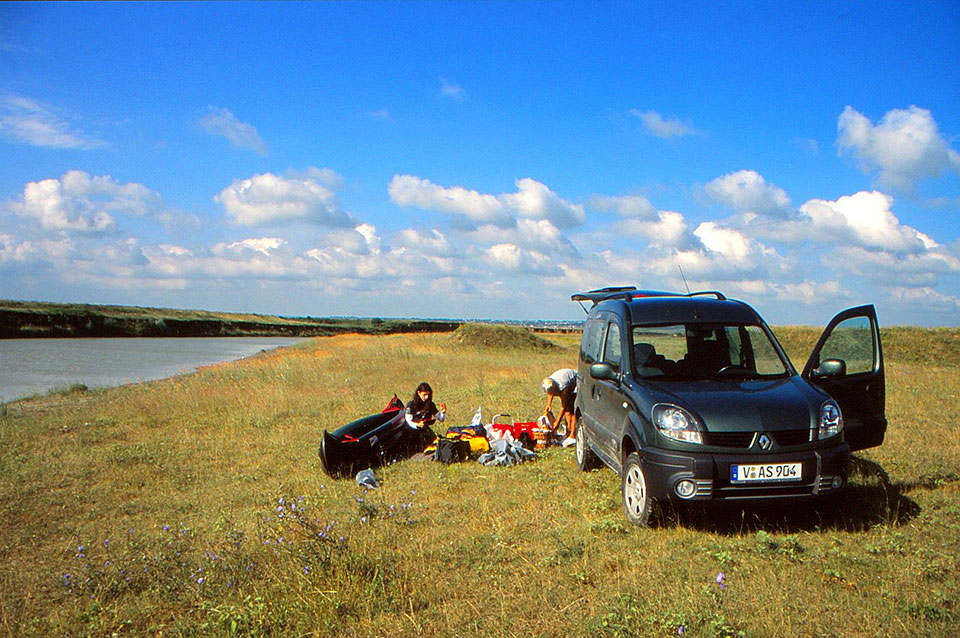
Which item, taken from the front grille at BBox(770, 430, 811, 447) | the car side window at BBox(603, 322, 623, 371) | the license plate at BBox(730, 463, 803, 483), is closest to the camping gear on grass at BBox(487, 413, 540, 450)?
the car side window at BBox(603, 322, 623, 371)

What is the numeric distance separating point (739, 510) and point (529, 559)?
2.45 metres

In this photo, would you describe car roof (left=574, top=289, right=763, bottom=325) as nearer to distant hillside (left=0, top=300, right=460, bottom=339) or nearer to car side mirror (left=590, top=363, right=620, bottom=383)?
car side mirror (left=590, top=363, right=620, bottom=383)

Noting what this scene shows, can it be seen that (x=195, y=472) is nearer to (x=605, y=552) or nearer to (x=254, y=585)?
(x=254, y=585)

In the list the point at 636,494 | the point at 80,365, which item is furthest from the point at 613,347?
the point at 80,365

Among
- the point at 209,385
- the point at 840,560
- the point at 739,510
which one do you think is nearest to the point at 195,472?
the point at 739,510

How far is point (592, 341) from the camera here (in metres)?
8.45

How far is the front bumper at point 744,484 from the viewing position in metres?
5.36

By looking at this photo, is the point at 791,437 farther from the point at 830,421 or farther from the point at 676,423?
the point at 676,423

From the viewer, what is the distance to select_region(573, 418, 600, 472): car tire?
8375mm

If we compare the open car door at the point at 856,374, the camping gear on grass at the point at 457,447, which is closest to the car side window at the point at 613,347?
the open car door at the point at 856,374

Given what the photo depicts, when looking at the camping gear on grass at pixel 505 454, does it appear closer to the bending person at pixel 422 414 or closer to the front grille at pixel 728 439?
the bending person at pixel 422 414

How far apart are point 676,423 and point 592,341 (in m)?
2.90

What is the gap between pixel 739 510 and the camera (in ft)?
21.0

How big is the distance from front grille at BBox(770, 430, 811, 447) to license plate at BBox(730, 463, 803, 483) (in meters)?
0.19
